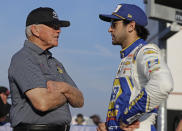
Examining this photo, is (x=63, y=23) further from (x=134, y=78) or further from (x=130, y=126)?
(x=130, y=126)

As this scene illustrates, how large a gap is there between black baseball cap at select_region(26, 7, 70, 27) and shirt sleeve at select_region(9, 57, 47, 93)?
1.58ft

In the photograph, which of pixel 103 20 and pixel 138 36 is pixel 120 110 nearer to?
pixel 138 36

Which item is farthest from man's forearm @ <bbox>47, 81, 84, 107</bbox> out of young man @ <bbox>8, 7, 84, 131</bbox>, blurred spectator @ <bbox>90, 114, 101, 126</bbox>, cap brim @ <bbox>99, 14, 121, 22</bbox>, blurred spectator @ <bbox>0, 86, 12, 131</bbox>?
blurred spectator @ <bbox>90, 114, 101, 126</bbox>

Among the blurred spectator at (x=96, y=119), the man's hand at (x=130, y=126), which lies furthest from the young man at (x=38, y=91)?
the blurred spectator at (x=96, y=119)

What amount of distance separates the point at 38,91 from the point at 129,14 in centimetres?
99

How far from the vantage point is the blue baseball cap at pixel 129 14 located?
9.00 feet

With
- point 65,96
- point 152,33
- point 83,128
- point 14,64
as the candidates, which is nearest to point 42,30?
point 14,64

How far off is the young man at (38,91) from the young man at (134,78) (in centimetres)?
44

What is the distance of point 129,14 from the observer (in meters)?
2.75

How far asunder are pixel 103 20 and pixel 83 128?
3.15 m

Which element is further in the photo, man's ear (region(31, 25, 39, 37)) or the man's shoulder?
man's ear (region(31, 25, 39, 37))

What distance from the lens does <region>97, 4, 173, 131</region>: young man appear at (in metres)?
2.23

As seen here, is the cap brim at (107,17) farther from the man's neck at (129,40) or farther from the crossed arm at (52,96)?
the crossed arm at (52,96)

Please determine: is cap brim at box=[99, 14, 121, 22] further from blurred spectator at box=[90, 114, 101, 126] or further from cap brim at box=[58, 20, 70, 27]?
blurred spectator at box=[90, 114, 101, 126]
